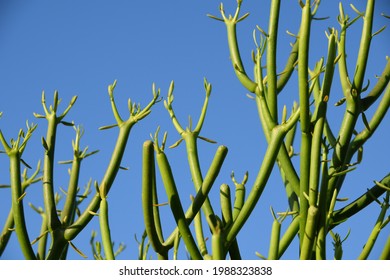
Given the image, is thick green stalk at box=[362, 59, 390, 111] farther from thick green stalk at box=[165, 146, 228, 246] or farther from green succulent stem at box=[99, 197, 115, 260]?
green succulent stem at box=[99, 197, 115, 260]

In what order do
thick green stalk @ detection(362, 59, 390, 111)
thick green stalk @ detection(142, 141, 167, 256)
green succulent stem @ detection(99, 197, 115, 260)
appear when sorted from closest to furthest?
thick green stalk @ detection(142, 141, 167, 256) → green succulent stem @ detection(99, 197, 115, 260) → thick green stalk @ detection(362, 59, 390, 111)

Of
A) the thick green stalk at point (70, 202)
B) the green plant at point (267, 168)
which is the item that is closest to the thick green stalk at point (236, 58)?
the green plant at point (267, 168)

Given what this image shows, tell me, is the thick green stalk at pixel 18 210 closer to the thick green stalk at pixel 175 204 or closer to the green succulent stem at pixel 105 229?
the green succulent stem at pixel 105 229

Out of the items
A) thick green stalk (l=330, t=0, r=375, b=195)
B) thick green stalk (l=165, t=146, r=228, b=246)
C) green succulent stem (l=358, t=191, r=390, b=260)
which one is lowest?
green succulent stem (l=358, t=191, r=390, b=260)

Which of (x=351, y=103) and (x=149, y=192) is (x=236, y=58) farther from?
(x=149, y=192)

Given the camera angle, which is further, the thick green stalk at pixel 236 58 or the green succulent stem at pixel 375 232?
the thick green stalk at pixel 236 58

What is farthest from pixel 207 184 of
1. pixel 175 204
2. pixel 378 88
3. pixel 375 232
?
pixel 378 88

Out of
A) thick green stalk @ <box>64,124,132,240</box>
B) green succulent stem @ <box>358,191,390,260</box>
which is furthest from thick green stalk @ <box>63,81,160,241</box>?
green succulent stem @ <box>358,191,390,260</box>

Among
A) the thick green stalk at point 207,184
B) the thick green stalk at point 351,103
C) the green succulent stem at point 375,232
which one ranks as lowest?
the green succulent stem at point 375,232
